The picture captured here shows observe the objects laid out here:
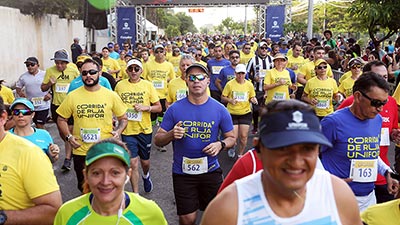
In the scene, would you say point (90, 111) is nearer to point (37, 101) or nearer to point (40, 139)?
point (40, 139)

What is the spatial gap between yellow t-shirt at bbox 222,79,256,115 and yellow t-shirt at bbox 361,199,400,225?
18.0 ft

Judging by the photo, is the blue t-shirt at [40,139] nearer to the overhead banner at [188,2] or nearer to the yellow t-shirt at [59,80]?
the yellow t-shirt at [59,80]

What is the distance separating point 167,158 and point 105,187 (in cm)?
617

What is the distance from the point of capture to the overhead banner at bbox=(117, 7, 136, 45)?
90.9 ft

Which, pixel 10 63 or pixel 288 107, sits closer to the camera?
pixel 288 107

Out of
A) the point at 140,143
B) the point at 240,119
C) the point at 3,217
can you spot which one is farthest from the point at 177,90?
the point at 3,217

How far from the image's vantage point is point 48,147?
4.70 metres

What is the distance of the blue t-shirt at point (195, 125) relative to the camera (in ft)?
15.0

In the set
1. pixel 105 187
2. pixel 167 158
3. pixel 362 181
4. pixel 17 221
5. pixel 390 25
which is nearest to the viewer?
pixel 105 187

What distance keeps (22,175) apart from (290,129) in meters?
1.71

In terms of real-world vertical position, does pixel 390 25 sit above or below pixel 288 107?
above

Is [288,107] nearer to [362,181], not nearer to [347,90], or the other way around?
[362,181]

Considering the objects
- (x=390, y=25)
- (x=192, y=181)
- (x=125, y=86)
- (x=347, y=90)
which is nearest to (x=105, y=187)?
(x=192, y=181)

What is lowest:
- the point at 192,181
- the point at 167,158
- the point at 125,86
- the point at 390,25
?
the point at 167,158
